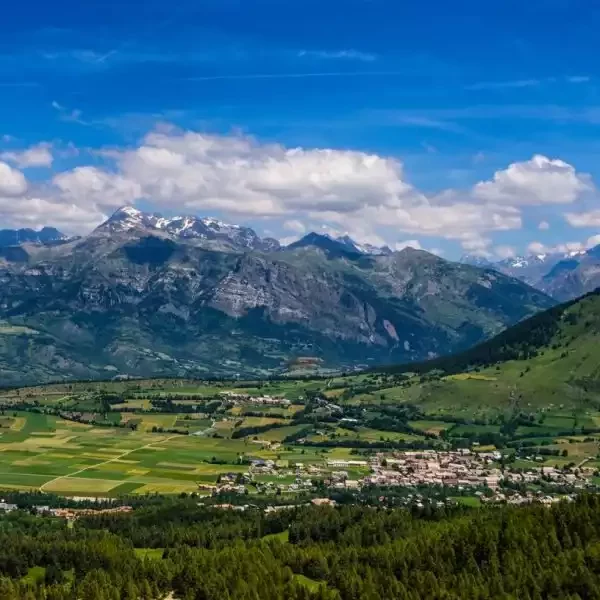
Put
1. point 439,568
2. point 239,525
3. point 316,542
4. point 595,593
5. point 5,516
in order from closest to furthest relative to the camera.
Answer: point 595,593 → point 439,568 → point 316,542 → point 239,525 → point 5,516

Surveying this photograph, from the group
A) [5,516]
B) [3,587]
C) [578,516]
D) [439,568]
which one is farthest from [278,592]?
[5,516]

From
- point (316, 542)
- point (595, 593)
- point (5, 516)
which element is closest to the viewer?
point (595, 593)

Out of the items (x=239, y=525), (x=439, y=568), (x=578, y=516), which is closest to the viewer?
(x=439, y=568)

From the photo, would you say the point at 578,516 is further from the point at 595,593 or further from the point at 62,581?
the point at 62,581

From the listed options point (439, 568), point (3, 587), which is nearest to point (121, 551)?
point (3, 587)

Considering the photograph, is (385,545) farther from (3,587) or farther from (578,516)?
(3,587)

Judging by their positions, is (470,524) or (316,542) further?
(316,542)
